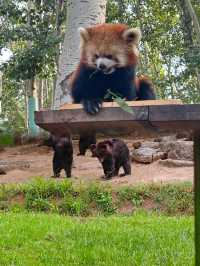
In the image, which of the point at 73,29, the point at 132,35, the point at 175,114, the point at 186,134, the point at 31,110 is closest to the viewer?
the point at 175,114

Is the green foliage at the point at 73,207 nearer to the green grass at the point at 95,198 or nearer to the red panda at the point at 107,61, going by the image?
the green grass at the point at 95,198

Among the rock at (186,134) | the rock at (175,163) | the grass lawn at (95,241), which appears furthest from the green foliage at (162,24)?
the grass lawn at (95,241)

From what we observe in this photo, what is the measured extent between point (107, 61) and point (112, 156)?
628 cm

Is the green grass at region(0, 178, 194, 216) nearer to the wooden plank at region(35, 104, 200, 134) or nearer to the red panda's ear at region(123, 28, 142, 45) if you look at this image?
the red panda's ear at region(123, 28, 142, 45)

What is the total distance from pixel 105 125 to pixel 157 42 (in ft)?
65.2

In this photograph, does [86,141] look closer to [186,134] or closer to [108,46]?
[186,134]

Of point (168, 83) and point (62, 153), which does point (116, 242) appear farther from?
point (168, 83)

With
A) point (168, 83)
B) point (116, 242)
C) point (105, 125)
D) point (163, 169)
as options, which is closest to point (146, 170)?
point (163, 169)

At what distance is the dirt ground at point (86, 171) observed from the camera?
10.1 meters

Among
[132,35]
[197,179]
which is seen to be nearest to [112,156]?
[132,35]

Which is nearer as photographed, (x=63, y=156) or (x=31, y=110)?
(x=63, y=156)

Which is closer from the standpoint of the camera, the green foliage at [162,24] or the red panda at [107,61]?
the red panda at [107,61]

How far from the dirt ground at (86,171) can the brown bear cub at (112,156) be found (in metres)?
0.18

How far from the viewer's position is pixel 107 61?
4.10m
